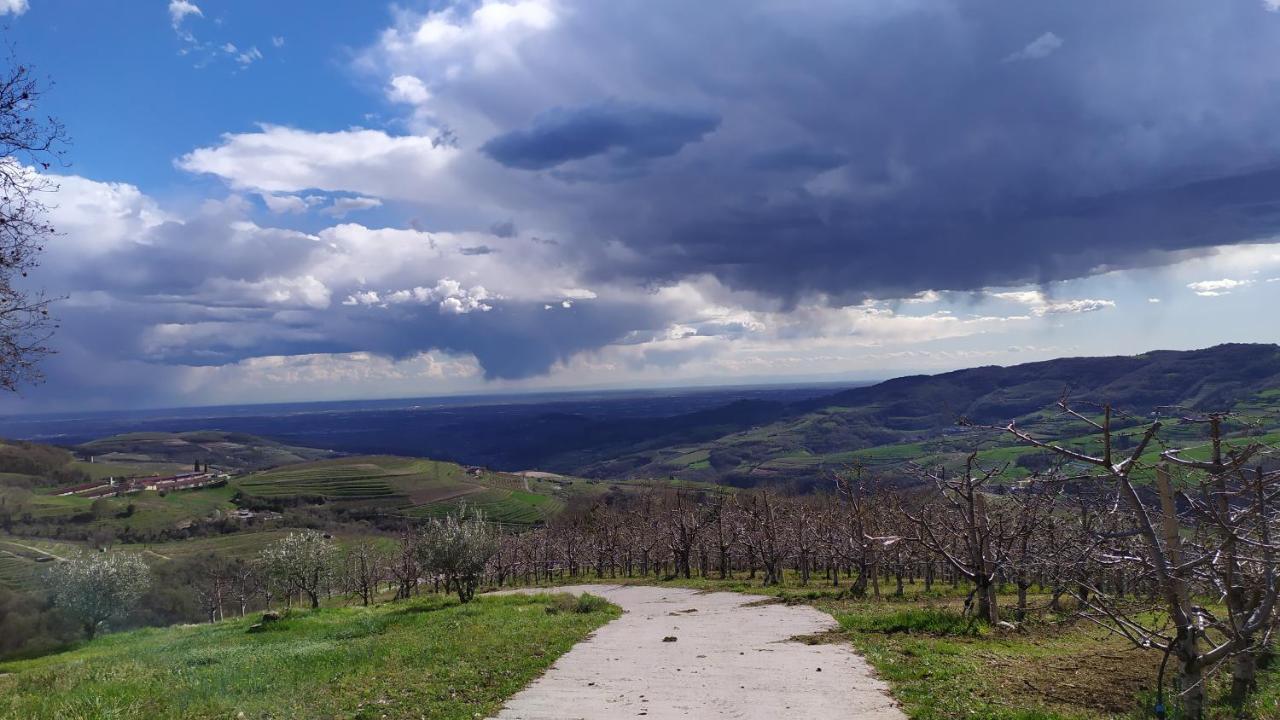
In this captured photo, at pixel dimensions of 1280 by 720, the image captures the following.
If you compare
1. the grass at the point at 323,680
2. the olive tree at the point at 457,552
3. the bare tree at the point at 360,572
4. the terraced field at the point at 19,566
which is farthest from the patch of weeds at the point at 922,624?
the terraced field at the point at 19,566

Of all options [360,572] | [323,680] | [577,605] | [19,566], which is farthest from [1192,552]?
[19,566]

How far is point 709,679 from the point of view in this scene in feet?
54.5

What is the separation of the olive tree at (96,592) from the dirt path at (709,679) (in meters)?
62.5

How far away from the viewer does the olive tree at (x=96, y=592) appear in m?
64.4

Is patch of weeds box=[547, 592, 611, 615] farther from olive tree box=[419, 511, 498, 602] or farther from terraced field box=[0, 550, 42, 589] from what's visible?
terraced field box=[0, 550, 42, 589]

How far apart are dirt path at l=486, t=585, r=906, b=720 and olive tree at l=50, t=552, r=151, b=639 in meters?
62.5

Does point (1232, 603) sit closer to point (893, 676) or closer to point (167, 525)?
point (893, 676)

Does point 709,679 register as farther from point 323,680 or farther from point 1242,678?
point 1242,678

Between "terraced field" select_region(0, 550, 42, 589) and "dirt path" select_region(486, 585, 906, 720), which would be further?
"terraced field" select_region(0, 550, 42, 589)

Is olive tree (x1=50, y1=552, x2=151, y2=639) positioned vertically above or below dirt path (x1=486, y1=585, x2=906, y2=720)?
below

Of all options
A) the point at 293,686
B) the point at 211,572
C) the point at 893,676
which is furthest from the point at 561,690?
the point at 211,572

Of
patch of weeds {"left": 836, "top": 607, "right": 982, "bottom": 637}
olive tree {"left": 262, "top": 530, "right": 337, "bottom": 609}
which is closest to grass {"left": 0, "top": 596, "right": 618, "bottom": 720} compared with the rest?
patch of weeds {"left": 836, "top": 607, "right": 982, "bottom": 637}

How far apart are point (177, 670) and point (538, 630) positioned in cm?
1109

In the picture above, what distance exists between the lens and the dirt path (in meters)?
13.5
